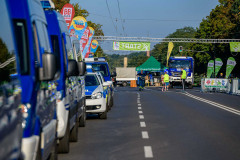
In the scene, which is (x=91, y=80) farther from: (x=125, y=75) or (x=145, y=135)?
(x=125, y=75)

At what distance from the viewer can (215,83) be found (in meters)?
40.6

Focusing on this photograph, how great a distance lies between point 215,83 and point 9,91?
37.5 m

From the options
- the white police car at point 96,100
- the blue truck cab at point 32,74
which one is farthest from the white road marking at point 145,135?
the blue truck cab at point 32,74

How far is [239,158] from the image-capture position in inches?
322

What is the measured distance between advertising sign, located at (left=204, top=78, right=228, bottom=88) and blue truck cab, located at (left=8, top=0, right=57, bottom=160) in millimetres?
35072

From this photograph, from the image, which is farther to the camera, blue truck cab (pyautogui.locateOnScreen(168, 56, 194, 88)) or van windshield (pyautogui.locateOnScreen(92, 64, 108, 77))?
blue truck cab (pyautogui.locateOnScreen(168, 56, 194, 88))

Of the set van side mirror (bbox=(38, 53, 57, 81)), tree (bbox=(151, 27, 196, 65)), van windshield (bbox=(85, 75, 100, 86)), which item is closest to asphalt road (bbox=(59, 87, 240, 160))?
van windshield (bbox=(85, 75, 100, 86))

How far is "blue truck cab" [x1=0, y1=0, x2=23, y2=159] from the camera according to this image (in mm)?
3891

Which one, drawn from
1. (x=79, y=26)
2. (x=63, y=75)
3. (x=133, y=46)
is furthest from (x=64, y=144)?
(x=133, y=46)

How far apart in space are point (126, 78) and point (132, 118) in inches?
2516

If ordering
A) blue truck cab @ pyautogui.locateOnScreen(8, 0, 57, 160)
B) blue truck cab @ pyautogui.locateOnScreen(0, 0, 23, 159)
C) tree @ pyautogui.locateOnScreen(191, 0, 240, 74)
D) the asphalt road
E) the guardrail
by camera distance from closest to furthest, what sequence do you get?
blue truck cab @ pyautogui.locateOnScreen(0, 0, 23, 159)
blue truck cab @ pyautogui.locateOnScreen(8, 0, 57, 160)
the asphalt road
the guardrail
tree @ pyautogui.locateOnScreen(191, 0, 240, 74)

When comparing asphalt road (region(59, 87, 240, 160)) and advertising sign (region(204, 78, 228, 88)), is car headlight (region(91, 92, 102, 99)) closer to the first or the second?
asphalt road (region(59, 87, 240, 160))

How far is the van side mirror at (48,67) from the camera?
201 inches

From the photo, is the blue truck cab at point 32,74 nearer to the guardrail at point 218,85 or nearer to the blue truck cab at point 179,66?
the guardrail at point 218,85
